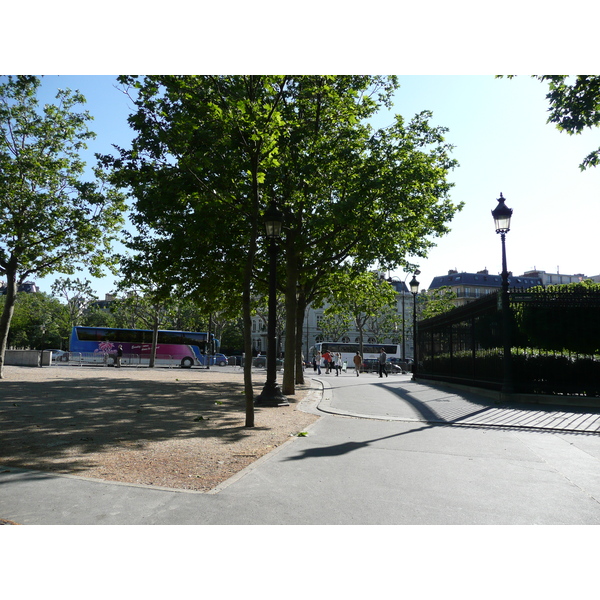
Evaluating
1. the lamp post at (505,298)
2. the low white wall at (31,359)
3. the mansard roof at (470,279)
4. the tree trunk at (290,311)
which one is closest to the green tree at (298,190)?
the tree trunk at (290,311)

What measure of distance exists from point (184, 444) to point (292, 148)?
1012 centimetres

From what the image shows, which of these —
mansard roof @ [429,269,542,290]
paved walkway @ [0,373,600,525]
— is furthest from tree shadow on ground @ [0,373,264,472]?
mansard roof @ [429,269,542,290]

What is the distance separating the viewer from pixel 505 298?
522 inches

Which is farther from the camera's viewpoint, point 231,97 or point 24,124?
point 24,124

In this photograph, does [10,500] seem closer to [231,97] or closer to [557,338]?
[231,97]

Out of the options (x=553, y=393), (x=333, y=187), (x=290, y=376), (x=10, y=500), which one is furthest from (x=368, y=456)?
(x=333, y=187)

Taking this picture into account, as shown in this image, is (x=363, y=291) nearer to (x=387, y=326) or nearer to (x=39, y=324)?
(x=387, y=326)

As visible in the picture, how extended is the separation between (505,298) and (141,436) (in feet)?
33.1

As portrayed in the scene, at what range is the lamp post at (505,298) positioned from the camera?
1295 centimetres

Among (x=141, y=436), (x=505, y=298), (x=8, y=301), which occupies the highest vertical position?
(x=8, y=301)

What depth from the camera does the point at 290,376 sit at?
16.6m

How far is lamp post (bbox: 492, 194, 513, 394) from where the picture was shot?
12945 mm

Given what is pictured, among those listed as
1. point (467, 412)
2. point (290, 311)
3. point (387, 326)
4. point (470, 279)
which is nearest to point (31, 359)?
point (290, 311)

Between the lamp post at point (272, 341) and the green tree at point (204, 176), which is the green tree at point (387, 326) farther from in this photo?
the lamp post at point (272, 341)
